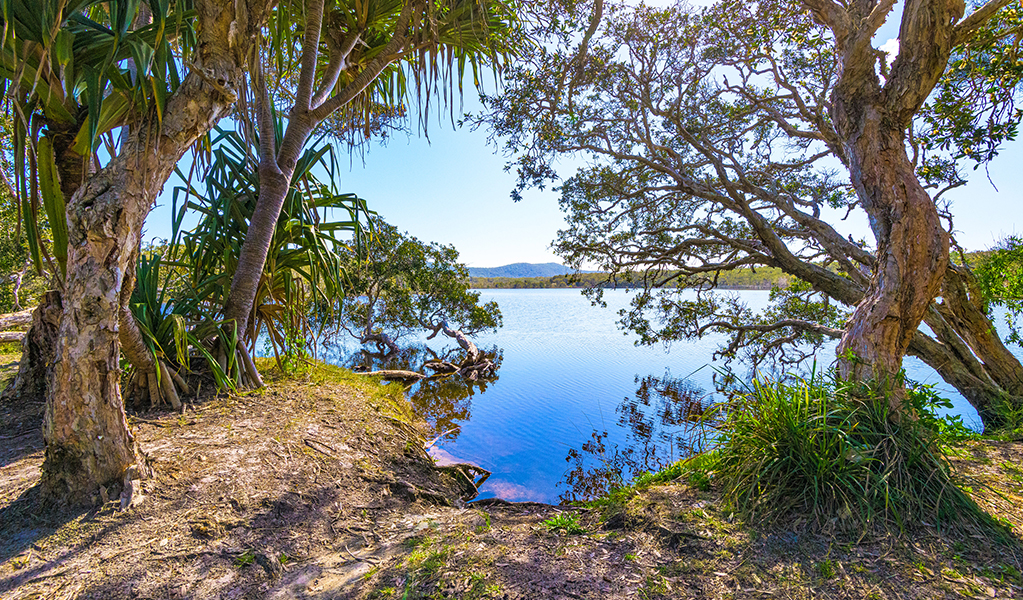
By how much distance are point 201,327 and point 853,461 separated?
358 centimetres

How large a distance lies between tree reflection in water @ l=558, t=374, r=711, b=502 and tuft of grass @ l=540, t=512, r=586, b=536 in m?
0.82

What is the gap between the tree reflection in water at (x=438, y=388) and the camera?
17.6 feet

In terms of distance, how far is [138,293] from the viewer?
2.41 meters

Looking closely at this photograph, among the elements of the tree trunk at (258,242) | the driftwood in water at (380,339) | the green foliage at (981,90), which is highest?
the green foliage at (981,90)

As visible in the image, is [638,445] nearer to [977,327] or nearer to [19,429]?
[977,327]

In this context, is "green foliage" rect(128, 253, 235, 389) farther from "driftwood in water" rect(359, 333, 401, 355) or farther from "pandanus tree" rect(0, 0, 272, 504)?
"driftwood in water" rect(359, 333, 401, 355)

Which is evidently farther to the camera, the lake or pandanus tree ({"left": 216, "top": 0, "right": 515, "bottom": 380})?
the lake

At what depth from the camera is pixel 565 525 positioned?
5.51 feet

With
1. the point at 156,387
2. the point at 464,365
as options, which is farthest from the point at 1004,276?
the point at 464,365

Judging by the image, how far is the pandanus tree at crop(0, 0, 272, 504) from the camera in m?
1.43

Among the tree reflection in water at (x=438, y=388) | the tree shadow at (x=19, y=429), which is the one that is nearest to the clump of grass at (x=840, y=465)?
the tree shadow at (x=19, y=429)

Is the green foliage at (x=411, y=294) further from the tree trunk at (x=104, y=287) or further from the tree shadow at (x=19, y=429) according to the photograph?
the tree trunk at (x=104, y=287)

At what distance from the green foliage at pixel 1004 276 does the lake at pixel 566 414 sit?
0.92 metres

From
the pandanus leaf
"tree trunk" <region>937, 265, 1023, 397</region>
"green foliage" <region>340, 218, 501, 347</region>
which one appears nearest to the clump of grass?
"tree trunk" <region>937, 265, 1023, 397</region>
